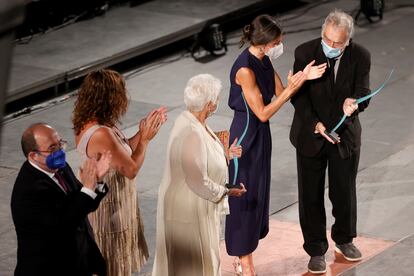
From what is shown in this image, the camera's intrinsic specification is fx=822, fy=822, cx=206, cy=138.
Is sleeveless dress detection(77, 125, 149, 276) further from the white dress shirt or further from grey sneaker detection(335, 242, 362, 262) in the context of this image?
grey sneaker detection(335, 242, 362, 262)

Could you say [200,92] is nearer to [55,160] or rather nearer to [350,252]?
[55,160]

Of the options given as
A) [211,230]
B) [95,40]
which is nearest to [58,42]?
[95,40]

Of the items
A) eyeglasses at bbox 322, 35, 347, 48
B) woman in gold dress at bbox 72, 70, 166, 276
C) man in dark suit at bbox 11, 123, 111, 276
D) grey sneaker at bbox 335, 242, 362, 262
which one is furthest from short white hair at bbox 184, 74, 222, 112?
grey sneaker at bbox 335, 242, 362, 262

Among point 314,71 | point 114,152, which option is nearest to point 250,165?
point 314,71

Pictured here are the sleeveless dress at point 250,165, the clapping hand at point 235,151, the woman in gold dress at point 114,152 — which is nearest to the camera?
the woman in gold dress at point 114,152

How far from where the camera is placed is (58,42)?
39.9 feet

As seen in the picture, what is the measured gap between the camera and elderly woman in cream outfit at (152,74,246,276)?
452 centimetres

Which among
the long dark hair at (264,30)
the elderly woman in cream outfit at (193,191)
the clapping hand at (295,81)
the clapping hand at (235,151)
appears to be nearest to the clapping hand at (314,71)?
the clapping hand at (295,81)

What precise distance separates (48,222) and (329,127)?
2.45 metres

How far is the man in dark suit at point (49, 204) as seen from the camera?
3830 millimetres

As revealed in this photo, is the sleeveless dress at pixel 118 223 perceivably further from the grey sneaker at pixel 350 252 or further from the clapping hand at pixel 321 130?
the grey sneaker at pixel 350 252

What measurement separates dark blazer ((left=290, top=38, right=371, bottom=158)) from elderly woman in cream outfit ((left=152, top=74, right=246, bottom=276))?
1.04 m

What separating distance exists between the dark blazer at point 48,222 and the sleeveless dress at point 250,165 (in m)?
1.77

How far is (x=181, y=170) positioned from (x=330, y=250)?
224 centimetres
